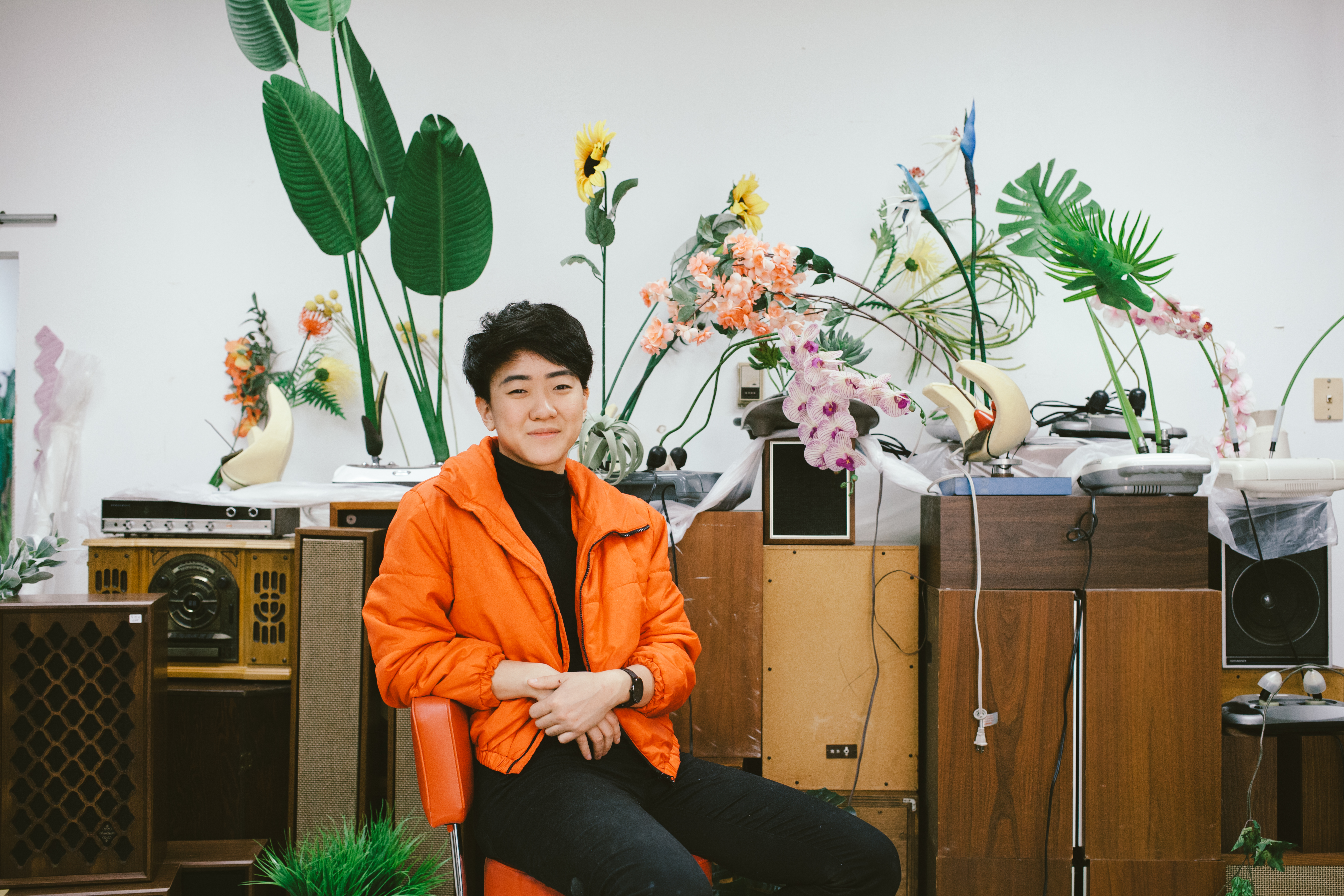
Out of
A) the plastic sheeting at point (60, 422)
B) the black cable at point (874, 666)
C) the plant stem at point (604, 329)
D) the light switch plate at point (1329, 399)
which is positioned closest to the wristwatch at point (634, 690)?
the black cable at point (874, 666)

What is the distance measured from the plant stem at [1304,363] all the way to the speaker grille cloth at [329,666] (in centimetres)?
235

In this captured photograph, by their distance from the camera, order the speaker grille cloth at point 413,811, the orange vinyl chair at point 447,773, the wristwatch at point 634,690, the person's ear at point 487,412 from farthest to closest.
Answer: the speaker grille cloth at point 413,811
the person's ear at point 487,412
the wristwatch at point 634,690
the orange vinyl chair at point 447,773

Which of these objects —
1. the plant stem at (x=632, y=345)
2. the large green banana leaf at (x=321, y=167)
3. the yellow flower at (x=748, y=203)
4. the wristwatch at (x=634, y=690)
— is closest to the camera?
the wristwatch at (x=634, y=690)

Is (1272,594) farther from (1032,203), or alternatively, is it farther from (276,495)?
(276,495)

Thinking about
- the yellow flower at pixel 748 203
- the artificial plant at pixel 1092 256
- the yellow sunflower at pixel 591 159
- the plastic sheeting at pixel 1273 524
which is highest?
the yellow sunflower at pixel 591 159

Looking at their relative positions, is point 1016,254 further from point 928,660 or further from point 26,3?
point 26,3

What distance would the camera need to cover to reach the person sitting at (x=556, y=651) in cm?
117

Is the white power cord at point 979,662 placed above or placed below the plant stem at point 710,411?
below

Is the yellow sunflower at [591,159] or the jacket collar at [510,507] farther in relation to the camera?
the yellow sunflower at [591,159]

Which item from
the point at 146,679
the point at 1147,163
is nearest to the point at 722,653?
the point at 146,679

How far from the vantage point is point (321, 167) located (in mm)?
1907

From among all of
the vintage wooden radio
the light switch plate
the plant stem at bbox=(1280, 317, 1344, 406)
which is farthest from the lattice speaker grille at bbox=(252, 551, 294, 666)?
the light switch plate

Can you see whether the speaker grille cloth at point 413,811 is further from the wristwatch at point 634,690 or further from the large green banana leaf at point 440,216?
the large green banana leaf at point 440,216

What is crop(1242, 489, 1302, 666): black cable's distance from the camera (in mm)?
1788
